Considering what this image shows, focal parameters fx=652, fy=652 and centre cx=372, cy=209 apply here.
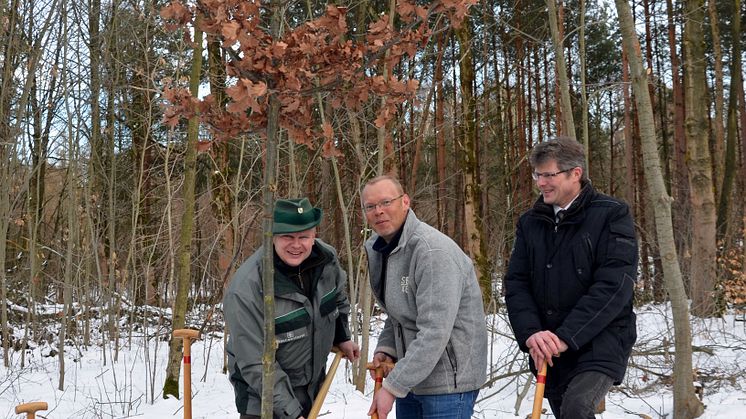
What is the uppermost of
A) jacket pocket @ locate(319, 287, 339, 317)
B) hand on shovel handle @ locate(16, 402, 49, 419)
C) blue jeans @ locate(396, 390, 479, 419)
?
jacket pocket @ locate(319, 287, 339, 317)

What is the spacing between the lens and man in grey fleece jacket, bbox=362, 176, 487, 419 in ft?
8.41

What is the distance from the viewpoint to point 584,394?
2.64m

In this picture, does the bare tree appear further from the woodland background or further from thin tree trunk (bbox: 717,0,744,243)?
thin tree trunk (bbox: 717,0,744,243)

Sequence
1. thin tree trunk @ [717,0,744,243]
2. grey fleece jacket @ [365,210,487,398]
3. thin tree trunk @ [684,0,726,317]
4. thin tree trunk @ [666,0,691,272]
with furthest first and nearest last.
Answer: thin tree trunk @ [666,0,691,272] → thin tree trunk @ [717,0,744,243] → thin tree trunk @ [684,0,726,317] → grey fleece jacket @ [365,210,487,398]

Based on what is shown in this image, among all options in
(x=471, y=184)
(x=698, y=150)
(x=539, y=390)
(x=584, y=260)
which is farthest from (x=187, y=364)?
(x=698, y=150)

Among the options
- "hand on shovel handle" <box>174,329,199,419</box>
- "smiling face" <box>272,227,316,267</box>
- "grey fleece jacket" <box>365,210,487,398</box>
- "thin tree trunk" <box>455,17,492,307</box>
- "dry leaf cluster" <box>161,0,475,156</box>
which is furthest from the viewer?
"thin tree trunk" <box>455,17,492,307</box>

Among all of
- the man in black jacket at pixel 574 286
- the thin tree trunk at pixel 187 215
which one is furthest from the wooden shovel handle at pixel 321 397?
the thin tree trunk at pixel 187 215

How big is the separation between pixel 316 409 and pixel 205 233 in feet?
38.6

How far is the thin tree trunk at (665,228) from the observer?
4.93 metres

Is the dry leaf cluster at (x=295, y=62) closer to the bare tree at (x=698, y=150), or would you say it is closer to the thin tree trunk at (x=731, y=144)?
the bare tree at (x=698, y=150)

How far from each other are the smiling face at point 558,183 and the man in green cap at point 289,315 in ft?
3.30

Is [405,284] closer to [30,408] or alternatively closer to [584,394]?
[584,394]

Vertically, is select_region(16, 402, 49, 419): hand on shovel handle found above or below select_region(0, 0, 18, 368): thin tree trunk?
below

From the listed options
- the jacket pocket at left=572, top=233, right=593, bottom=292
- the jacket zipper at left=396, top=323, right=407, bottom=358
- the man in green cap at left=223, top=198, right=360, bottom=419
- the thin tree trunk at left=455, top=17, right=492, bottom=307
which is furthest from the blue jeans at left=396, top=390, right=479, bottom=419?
the thin tree trunk at left=455, top=17, right=492, bottom=307
